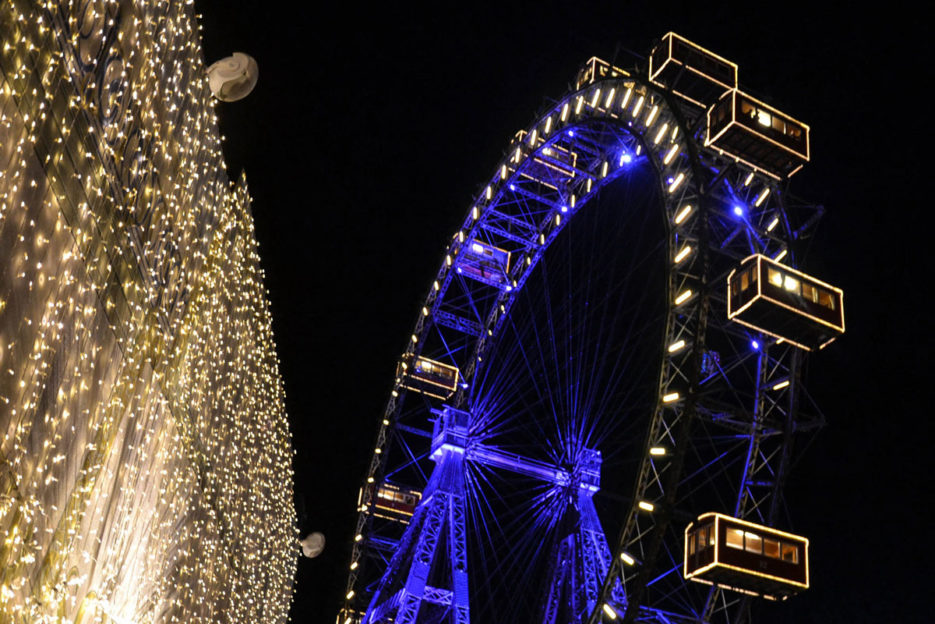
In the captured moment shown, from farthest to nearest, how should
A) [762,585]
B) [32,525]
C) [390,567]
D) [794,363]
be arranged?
[390,567] → [794,363] → [762,585] → [32,525]

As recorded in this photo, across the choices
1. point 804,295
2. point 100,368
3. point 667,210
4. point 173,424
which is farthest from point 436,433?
point 100,368

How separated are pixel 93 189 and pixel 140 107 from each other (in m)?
1.64

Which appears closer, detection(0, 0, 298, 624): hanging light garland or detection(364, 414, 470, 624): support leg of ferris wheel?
detection(0, 0, 298, 624): hanging light garland

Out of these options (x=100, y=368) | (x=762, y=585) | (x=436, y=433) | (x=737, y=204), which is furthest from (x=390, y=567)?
(x=100, y=368)

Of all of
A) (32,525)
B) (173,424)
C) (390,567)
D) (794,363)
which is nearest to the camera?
(32,525)

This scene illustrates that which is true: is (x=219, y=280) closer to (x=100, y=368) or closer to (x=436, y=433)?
(x=100, y=368)

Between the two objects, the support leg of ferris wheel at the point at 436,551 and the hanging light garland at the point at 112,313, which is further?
the support leg of ferris wheel at the point at 436,551

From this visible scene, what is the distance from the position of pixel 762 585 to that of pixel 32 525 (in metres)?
13.4

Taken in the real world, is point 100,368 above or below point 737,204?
below

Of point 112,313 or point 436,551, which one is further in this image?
point 436,551

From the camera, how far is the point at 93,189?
Answer: 8438 mm

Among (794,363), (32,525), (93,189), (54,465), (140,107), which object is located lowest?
(32,525)

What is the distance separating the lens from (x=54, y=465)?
27.1ft

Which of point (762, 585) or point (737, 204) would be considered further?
point (737, 204)
